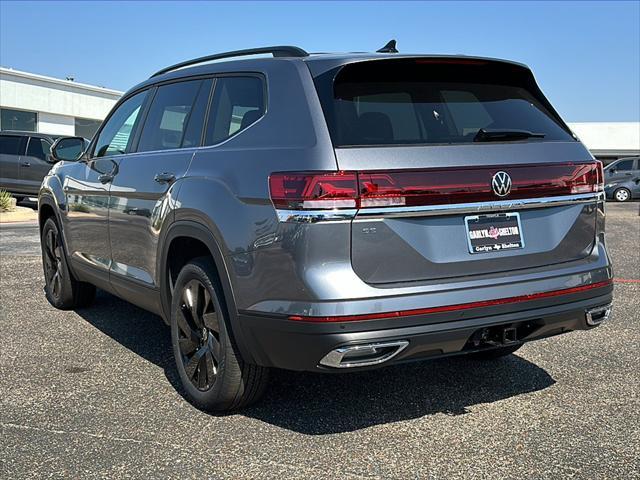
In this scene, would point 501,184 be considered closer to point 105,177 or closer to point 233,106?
point 233,106

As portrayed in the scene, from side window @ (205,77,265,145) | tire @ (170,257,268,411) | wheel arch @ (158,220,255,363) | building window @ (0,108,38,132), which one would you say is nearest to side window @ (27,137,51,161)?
building window @ (0,108,38,132)

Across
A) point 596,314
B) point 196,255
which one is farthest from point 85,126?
point 596,314

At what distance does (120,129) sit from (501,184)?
3.06m

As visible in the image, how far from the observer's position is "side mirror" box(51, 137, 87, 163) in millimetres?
6074

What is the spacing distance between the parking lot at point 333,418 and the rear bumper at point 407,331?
461mm

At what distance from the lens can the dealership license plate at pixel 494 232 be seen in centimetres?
337

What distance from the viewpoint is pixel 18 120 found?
32.2m

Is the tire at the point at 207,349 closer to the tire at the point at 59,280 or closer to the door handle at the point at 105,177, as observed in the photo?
the door handle at the point at 105,177

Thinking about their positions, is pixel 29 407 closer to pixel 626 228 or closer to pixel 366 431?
pixel 366 431

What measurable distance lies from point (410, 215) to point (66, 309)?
4.25m

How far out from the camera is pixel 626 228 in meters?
15.3

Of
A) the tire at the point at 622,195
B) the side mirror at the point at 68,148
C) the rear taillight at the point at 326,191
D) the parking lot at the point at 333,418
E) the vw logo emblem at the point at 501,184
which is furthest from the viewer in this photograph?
the tire at the point at 622,195

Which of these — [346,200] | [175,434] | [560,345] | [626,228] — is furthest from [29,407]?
[626,228]

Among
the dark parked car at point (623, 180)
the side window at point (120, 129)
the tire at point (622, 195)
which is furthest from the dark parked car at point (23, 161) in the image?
the tire at point (622, 195)
